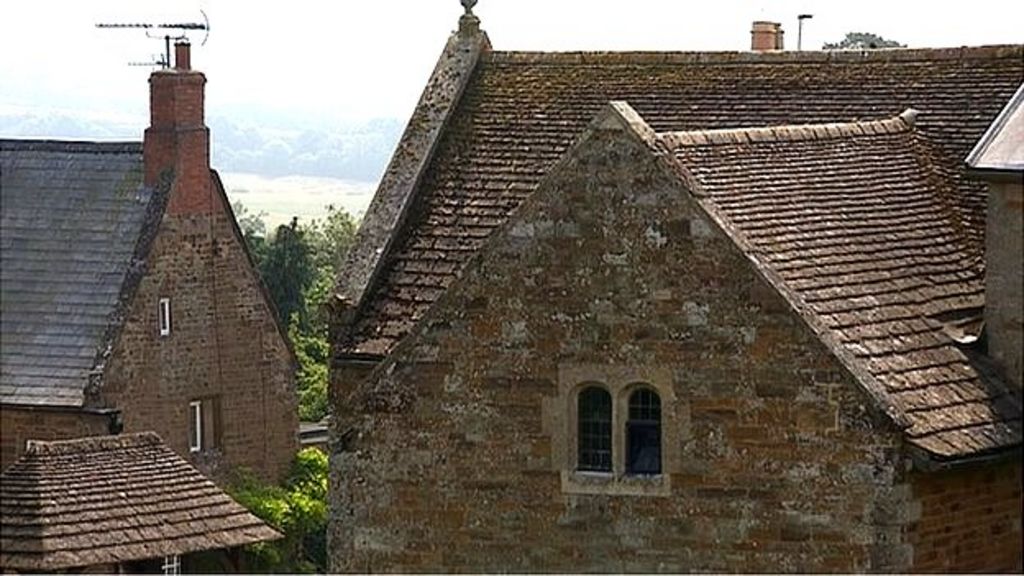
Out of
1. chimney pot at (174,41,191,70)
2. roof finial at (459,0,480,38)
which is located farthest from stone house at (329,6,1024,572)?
chimney pot at (174,41,191,70)

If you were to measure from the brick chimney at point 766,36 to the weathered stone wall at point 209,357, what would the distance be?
1498 centimetres

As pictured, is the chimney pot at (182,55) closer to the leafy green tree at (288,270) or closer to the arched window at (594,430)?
the leafy green tree at (288,270)

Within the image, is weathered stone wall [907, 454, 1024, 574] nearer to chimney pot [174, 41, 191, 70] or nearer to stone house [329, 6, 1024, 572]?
stone house [329, 6, 1024, 572]

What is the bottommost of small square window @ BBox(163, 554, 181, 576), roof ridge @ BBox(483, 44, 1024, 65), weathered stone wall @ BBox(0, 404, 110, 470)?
small square window @ BBox(163, 554, 181, 576)

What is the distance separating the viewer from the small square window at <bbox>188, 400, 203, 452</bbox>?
52.3m

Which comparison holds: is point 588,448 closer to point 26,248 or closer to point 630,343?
point 630,343

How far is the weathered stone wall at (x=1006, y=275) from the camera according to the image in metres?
25.6

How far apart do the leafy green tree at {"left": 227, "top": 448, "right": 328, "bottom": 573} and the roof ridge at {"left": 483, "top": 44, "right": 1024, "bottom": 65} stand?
12235mm

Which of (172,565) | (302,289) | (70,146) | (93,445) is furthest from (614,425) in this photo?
(302,289)

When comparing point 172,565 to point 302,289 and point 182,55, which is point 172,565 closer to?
point 182,55

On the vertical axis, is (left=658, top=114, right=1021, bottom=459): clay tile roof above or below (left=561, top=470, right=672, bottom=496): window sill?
above

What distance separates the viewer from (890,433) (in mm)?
24125

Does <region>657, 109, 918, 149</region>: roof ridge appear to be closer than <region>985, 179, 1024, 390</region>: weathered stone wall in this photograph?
No

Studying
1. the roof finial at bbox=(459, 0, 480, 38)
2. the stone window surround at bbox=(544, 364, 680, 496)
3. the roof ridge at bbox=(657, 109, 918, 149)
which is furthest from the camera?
the roof finial at bbox=(459, 0, 480, 38)
